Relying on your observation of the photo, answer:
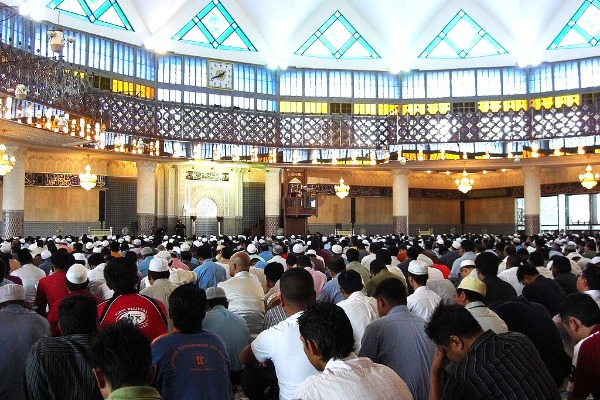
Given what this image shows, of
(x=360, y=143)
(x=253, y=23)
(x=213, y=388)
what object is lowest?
(x=213, y=388)

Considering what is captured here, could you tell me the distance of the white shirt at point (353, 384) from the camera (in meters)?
3.11

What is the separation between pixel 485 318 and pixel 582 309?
30.2 inches

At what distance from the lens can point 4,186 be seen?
25.7 meters

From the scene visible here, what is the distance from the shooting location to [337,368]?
10.7 ft

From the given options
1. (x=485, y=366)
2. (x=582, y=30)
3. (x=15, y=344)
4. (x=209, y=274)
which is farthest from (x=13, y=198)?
(x=582, y=30)

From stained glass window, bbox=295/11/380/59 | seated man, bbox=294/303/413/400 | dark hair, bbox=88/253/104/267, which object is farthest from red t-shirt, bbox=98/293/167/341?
stained glass window, bbox=295/11/380/59

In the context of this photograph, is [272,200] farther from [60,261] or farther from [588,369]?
[588,369]

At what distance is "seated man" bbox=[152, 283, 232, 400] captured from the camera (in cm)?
410

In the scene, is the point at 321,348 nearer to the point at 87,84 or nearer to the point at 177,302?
the point at 177,302

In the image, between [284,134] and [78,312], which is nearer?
[78,312]

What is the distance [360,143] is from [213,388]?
31.5m

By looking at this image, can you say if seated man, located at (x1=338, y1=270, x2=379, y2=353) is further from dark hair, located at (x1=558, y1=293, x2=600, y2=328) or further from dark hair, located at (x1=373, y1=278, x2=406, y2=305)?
dark hair, located at (x1=558, y1=293, x2=600, y2=328)

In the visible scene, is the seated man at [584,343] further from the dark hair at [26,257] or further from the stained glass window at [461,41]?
the stained glass window at [461,41]

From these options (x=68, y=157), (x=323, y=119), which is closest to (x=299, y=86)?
(x=323, y=119)
